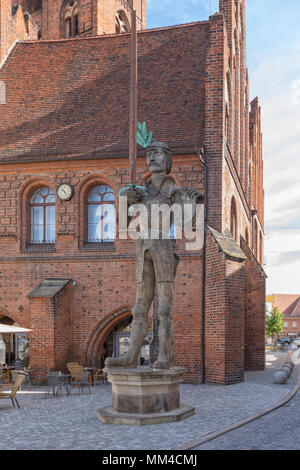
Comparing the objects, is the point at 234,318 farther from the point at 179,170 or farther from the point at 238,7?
the point at 238,7

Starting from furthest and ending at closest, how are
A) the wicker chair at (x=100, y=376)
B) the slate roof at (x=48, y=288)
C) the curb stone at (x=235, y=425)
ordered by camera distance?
the slate roof at (x=48, y=288), the wicker chair at (x=100, y=376), the curb stone at (x=235, y=425)

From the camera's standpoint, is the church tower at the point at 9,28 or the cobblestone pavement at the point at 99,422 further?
the church tower at the point at 9,28

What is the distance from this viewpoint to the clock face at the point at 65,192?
18484 millimetres

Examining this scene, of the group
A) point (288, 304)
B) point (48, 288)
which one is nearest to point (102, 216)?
point (48, 288)

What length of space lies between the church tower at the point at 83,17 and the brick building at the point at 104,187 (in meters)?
7.14

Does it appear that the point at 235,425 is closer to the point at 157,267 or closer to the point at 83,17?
the point at 157,267

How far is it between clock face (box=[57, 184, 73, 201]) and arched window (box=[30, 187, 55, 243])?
55 centimetres

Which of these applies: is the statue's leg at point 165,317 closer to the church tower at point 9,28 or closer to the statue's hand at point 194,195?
the statue's hand at point 194,195

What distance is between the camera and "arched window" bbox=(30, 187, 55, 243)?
748 inches

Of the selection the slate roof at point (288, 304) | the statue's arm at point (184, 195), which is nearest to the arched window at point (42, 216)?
the statue's arm at point (184, 195)

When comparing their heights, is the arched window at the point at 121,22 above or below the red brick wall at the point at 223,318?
above

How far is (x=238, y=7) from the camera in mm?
24359

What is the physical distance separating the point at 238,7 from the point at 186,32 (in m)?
5.50
